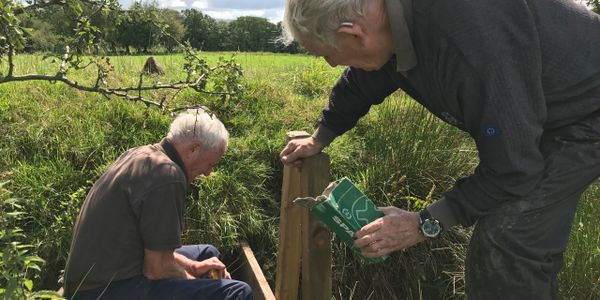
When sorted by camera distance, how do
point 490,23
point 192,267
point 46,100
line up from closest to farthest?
1. point 490,23
2. point 192,267
3. point 46,100

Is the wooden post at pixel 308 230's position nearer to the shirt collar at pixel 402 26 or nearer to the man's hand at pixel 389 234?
the man's hand at pixel 389 234

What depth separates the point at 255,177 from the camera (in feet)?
13.5

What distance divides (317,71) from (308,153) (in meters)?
4.33

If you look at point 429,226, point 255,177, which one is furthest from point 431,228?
point 255,177

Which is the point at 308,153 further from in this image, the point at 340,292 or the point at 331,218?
the point at 340,292

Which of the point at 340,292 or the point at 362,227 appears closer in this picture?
the point at 362,227

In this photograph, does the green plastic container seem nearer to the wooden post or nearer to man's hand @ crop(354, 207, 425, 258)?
man's hand @ crop(354, 207, 425, 258)

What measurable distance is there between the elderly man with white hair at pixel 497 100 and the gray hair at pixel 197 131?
0.92 meters

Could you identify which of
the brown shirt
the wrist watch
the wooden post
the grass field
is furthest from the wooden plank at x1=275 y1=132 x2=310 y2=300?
the wrist watch

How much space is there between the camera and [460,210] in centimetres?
179

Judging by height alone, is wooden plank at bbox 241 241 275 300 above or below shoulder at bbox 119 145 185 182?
below

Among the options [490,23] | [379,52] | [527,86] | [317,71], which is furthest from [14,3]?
[317,71]

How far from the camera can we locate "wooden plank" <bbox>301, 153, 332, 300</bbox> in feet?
8.16

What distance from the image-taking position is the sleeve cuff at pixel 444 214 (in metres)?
1.80
